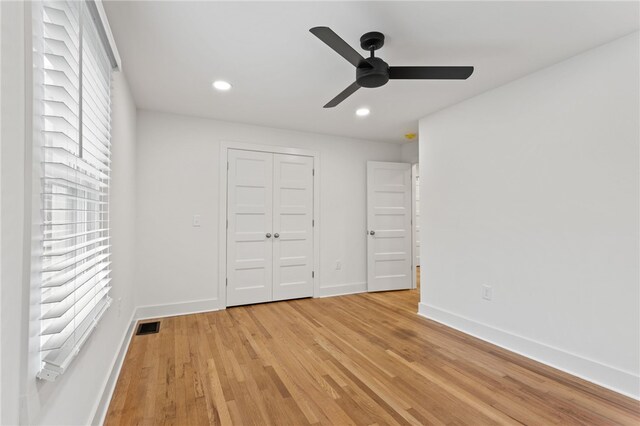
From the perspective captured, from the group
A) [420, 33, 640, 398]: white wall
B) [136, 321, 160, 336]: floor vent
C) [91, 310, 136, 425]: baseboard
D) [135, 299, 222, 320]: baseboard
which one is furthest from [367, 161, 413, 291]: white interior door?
[91, 310, 136, 425]: baseboard

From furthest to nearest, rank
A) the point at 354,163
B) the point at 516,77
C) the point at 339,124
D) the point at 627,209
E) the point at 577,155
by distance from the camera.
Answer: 1. the point at 354,163
2. the point at 339,124
3. the point at 516,77
4. the point at 577,155
5. the point at 627,209

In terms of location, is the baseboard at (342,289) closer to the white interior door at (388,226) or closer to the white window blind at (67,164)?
the white interior door at (388,226)

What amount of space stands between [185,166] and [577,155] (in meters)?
3.88

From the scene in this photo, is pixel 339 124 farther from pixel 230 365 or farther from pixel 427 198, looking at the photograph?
pixel 230 365

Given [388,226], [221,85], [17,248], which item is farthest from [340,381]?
[388,226]

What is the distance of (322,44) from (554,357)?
3010mm

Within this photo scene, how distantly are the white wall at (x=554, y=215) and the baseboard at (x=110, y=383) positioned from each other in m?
3.09

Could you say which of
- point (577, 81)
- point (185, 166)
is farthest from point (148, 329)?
point (577, 81)

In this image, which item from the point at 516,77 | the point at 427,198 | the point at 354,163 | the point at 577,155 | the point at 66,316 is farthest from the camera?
the point at 354,163

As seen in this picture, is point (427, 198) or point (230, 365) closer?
point (230, 365)

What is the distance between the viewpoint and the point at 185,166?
12.2 ft

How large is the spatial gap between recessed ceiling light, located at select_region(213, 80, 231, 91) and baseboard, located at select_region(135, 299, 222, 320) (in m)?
2.48

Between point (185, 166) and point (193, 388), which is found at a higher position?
point (185, 166)

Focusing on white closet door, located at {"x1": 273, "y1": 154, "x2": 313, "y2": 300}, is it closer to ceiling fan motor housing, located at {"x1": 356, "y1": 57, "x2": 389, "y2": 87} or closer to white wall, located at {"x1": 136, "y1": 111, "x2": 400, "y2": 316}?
white wall, located at {"x1": 136, "y1": 111, "x2": 400, "y2": 316}
